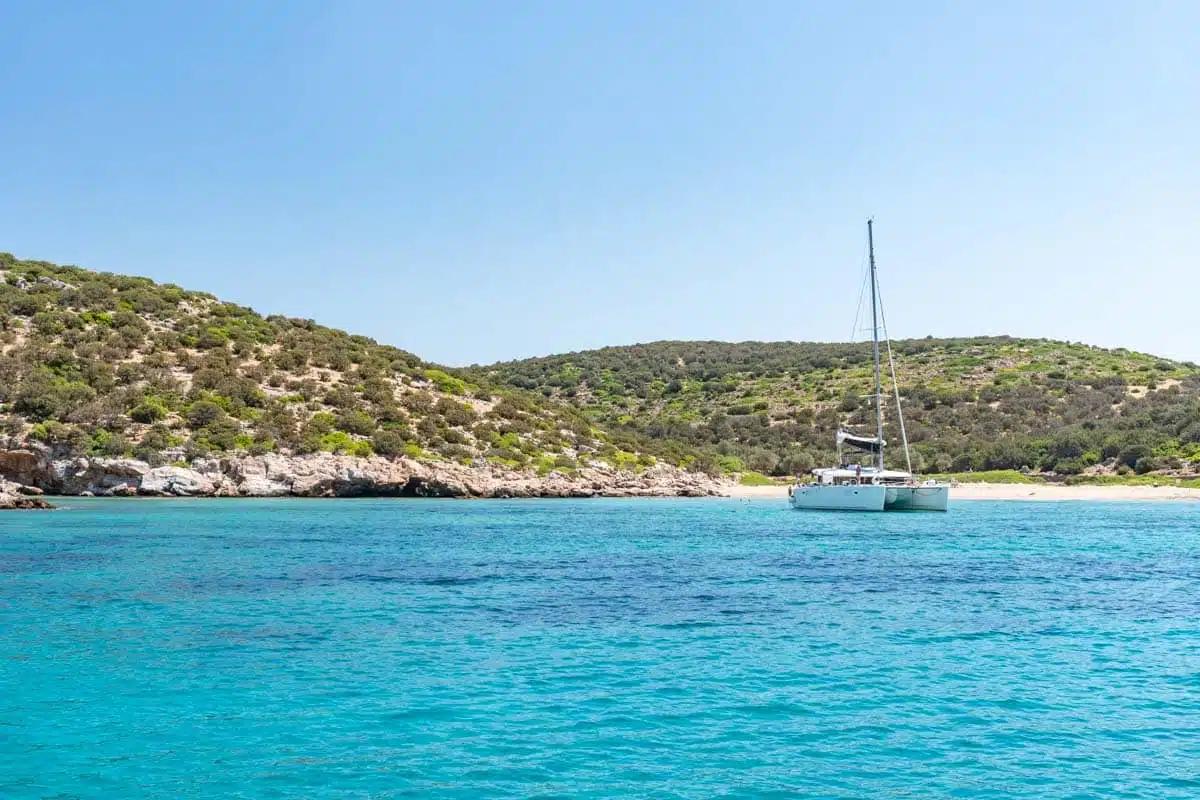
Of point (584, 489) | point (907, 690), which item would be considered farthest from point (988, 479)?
point (907, 690)

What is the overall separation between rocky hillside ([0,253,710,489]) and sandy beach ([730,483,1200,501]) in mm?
6586

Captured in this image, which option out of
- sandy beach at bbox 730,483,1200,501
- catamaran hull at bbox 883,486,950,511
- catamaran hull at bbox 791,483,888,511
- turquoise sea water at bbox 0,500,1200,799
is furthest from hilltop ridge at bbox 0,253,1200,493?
turquoise sea water at bbox 0,500,1200,799

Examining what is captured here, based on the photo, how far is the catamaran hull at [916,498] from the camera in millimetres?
48281

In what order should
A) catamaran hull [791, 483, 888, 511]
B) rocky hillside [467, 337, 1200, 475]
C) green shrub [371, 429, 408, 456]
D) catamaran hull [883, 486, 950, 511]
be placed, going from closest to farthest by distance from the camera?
1. catamaran hull [883, 486, 950, 511]
2. catamaran hull [791, 483, 888, 511]
3. green shrub [371, 429, 408, 456]
4. rocky hillside [467, 337, 1200, 475]

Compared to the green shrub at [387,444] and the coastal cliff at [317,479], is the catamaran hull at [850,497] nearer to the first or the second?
the coastal cliff at [317,479]

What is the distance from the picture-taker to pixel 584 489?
56.4 metres

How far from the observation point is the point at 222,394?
54.1 metres

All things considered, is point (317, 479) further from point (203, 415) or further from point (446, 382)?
point (446, 382)

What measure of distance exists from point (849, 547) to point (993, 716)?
1982 centimetres

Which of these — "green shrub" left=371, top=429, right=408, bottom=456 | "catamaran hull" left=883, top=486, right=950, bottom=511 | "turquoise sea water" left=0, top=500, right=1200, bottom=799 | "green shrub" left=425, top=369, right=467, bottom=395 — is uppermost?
"green shrub" left=425, top=369, right=467, bottom=395

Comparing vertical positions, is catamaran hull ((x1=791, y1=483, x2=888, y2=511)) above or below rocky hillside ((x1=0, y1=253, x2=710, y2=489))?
below

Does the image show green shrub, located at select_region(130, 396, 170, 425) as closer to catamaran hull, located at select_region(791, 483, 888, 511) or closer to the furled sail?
catamaran hull, located at select_region(791, 483, 888, 511)

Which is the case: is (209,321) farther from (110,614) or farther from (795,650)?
(795,650)

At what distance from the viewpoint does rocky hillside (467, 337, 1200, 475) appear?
6894 cm
